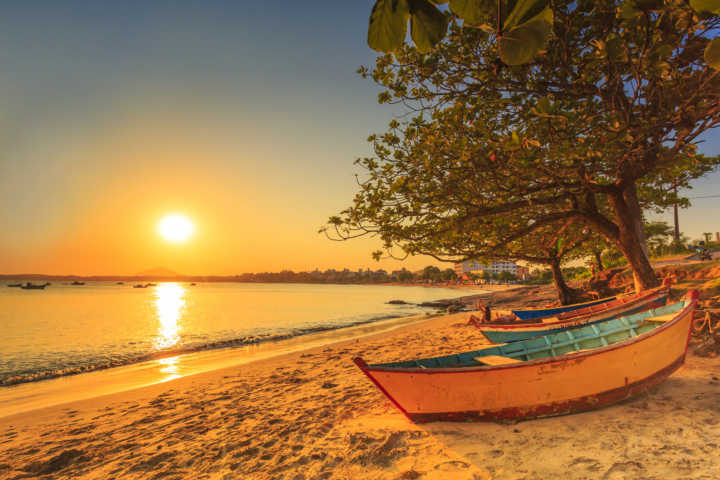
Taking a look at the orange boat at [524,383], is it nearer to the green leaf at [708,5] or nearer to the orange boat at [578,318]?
the orange boat at [578,318]

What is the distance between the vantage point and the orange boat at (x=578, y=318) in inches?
309

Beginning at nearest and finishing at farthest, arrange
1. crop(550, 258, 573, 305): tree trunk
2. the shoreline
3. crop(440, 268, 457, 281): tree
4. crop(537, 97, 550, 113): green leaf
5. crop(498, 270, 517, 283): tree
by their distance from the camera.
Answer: crop(537, 97, 550, 113): green leaf
the shoreline
crop(550, 258, 573, 305): tree trunk
crop(498, 270, 517, 283): tree
crop(440, 268, 457, 281): tree

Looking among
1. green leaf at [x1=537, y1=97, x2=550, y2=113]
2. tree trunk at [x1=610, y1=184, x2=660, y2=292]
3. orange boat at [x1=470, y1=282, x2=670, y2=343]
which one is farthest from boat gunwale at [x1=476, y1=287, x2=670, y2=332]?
green leaf at [x1=537, y1=97, x2=550, y2=113]

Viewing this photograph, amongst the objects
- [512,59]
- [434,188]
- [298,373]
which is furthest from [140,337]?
[512,59]

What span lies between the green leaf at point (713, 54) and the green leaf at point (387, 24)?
104cm

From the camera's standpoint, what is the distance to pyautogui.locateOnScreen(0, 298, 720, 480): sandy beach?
11.8 ft

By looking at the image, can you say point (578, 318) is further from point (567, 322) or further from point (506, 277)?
point (506, 277)

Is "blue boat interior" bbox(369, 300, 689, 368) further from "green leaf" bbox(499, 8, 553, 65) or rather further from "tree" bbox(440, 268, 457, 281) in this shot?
"tree" bbox(440, 268, 457, 281)

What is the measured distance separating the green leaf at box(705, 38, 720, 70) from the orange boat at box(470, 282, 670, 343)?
8.54 m

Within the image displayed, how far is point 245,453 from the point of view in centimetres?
454

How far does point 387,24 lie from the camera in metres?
1.10

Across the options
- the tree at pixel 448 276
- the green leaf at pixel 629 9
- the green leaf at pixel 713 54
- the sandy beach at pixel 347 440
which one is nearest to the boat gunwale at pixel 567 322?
the sandy beach at pixel 347 440

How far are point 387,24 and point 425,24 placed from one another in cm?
17

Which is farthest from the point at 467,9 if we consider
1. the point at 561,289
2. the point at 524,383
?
the point at 561,289
